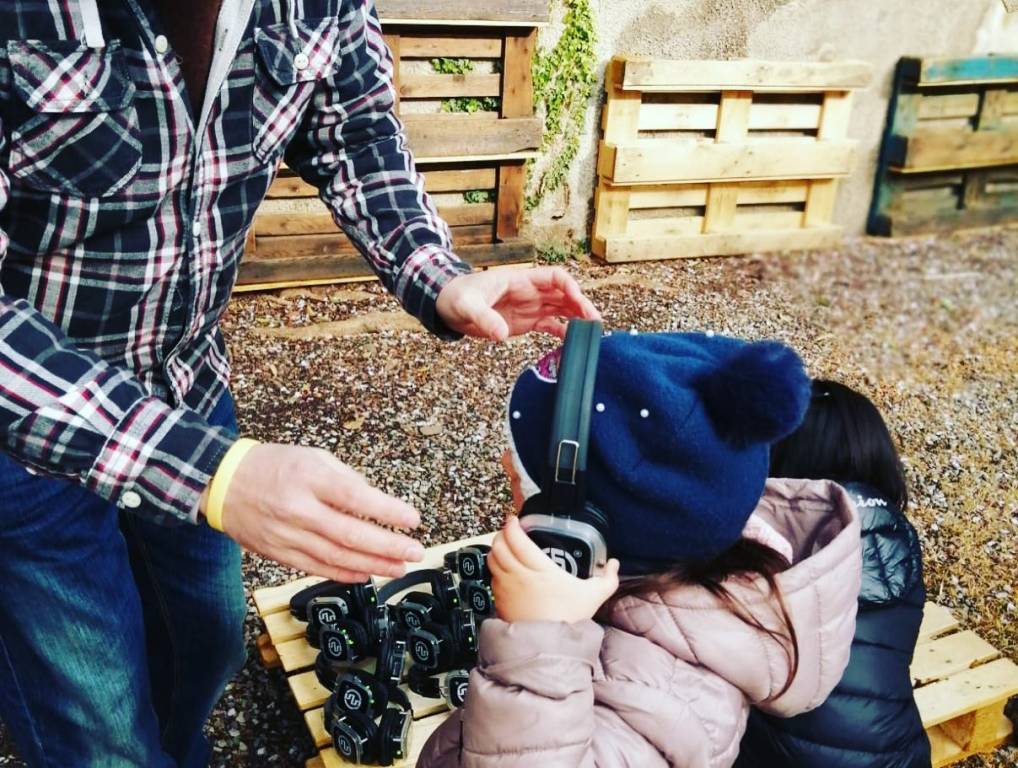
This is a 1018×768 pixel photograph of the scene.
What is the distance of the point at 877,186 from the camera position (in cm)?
672

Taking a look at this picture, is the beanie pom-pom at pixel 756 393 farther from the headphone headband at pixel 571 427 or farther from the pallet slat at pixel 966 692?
the pallet slat at pixel 966 692

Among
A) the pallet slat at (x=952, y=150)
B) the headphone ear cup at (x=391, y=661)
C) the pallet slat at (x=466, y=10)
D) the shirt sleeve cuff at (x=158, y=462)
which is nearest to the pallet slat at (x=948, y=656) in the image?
the headphone ear cup at (x=391, y=661)

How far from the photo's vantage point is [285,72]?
1546 mm

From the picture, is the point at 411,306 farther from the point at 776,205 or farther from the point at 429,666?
the point at 776,205

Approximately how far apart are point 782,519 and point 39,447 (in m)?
1.24

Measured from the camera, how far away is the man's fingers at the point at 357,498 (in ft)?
3.39

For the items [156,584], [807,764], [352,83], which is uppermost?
[352,83]

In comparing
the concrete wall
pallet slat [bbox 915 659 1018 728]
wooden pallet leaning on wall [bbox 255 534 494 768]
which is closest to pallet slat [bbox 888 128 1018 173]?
the concrete wall

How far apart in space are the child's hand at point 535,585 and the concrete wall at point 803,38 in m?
4.70

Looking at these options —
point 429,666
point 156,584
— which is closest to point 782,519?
point 429,666

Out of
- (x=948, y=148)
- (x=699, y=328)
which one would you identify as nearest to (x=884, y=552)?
(x=699, y=328)

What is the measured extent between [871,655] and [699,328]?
3540 mm

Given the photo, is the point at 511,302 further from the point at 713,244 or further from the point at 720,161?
the point at 713,244

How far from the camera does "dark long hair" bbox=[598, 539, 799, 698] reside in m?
1.44
